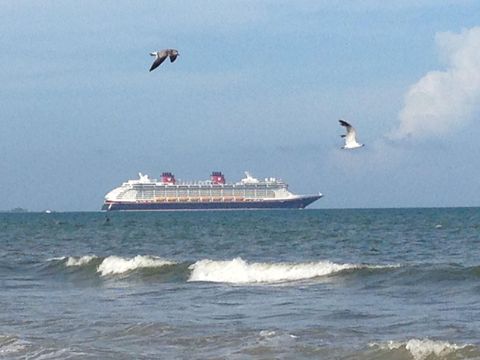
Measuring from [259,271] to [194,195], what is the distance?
109 metres

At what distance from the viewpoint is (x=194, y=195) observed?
442 ft

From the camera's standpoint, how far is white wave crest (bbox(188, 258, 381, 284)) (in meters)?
24.7

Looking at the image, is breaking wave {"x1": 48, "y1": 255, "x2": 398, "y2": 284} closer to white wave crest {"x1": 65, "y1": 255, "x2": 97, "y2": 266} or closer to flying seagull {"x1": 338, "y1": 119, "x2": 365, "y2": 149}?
white wave crest {"x1": 65, "y1": 255, "x2": 97, "y2": 266}

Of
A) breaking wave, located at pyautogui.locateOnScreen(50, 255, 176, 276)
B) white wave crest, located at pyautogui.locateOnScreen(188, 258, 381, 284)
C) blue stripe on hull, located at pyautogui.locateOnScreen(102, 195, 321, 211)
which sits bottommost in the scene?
white wave crest, located at pyautogui.locateOnScreen(188, 258, 381, 284)

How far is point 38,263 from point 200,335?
2099 cm

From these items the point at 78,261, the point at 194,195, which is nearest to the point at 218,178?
the point at 194,195

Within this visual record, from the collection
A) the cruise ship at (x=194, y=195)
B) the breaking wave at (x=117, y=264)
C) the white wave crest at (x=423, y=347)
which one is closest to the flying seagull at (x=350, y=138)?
the white wave crest at (x=423, y=347)

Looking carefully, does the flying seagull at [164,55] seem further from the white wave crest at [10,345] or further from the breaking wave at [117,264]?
the breaking wave at [117,264]

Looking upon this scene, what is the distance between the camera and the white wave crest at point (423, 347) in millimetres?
12625

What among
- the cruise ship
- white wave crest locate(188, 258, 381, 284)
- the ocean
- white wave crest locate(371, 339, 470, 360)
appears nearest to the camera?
white wave crest locate(371, 339, 470, 360)

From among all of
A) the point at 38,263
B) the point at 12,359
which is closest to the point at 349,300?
the point at 12,359

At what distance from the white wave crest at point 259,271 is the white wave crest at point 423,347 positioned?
36.2 ft

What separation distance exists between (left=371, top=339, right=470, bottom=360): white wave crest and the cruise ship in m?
121

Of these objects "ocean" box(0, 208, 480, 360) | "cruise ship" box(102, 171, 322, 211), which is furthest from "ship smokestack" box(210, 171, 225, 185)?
"ocean" box(0, 208, 480, 360)
